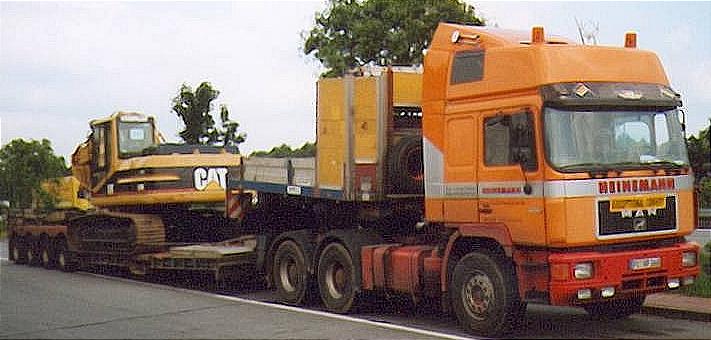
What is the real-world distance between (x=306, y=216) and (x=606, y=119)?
5785 mm

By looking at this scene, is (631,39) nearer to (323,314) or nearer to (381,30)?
(323,314)

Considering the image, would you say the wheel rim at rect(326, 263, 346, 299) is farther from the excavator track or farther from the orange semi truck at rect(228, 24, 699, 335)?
the excavator track

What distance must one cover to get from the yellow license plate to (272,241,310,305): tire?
5.41 m

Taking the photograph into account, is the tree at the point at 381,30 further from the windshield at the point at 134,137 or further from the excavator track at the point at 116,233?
the excavator track at the point at 116,233

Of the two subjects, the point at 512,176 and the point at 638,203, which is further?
the point at 512,176

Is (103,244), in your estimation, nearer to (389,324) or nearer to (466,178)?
(389,324)

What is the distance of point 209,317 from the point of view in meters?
13.0

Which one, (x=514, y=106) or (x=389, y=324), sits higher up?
(x=514, y=106)

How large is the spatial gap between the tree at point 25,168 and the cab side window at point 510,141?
59.7 ft

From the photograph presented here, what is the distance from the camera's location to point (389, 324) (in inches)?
485

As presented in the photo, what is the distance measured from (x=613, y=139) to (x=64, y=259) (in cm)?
1523

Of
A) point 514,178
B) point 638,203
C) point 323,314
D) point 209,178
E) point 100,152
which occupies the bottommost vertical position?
point 323,314

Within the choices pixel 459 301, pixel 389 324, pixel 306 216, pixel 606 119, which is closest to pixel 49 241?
pixel 306 216

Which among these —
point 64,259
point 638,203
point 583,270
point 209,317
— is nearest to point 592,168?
point 638,203
